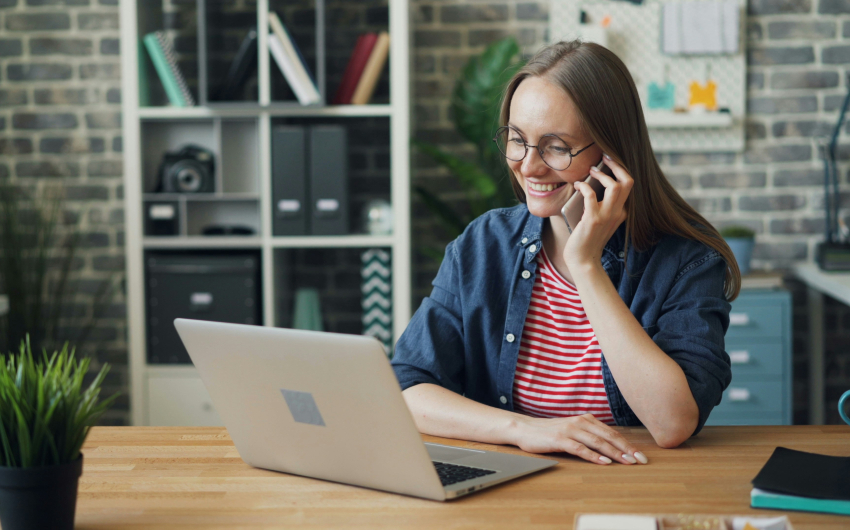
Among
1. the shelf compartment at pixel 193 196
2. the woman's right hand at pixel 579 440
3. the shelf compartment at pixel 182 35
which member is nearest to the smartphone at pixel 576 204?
the woman's right hand at pixel 579 440

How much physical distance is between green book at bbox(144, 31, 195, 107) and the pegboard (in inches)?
58.5

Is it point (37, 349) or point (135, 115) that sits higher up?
point (135, 115)

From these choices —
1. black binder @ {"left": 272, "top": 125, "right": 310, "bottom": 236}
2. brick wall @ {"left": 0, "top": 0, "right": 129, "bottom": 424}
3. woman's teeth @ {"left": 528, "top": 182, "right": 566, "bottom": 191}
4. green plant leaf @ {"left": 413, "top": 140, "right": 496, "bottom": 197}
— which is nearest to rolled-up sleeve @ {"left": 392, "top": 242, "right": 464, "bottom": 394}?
woman's teeth @ {"left": 528, "top": 182, "right": 566, "bottom": 191}

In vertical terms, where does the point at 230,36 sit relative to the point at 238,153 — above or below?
above

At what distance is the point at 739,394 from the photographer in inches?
112

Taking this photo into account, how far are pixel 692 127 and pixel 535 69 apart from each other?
2.04 m

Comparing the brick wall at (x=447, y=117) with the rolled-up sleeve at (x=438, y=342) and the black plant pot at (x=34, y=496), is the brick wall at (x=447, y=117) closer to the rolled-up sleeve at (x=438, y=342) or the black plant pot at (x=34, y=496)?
the rolled-up sleeve at (x=438, y=342)

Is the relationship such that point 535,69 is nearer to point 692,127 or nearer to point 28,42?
point 692,127

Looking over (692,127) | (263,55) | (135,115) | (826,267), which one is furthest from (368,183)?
(826,267)

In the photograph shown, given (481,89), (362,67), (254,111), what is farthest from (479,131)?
(254,111)

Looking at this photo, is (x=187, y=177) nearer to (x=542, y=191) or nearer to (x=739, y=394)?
(x=542, y=191)

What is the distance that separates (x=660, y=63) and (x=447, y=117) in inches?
35.5

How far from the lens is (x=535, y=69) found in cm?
146

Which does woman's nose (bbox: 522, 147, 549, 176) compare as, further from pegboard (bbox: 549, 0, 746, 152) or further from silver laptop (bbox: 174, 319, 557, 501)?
pegboard (bbox: 549, 0, 746, 152)
